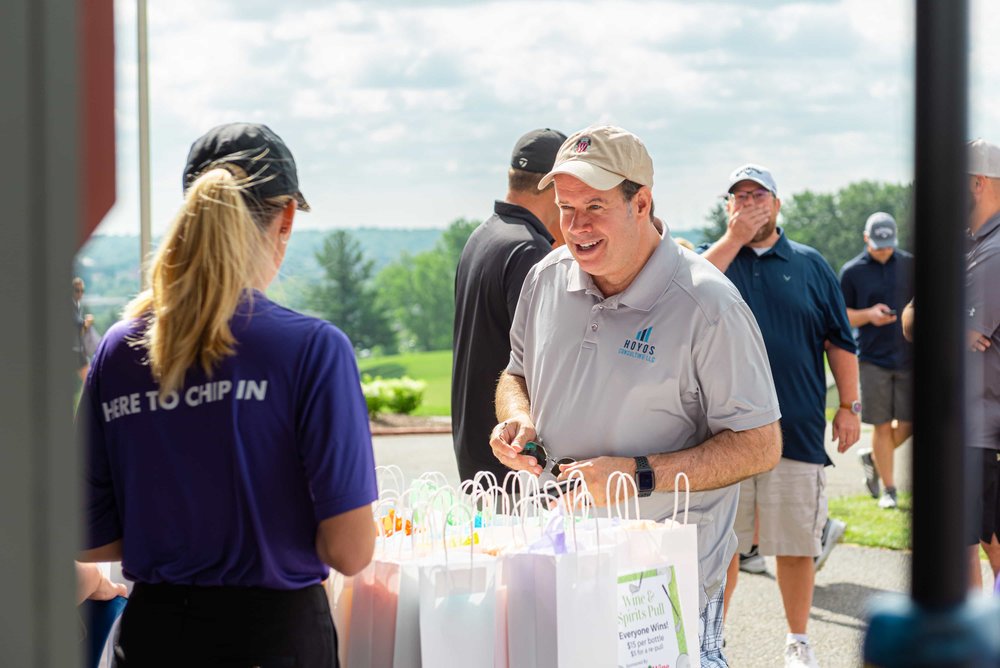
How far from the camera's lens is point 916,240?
648 millimetres

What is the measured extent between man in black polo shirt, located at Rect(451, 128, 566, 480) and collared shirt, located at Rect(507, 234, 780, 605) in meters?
0.99

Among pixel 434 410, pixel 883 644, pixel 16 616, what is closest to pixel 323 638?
pixel 16 616

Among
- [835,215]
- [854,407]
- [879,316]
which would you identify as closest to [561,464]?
[854,407]

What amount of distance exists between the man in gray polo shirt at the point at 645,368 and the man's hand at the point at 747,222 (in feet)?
7.09

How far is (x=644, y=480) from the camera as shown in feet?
9.01

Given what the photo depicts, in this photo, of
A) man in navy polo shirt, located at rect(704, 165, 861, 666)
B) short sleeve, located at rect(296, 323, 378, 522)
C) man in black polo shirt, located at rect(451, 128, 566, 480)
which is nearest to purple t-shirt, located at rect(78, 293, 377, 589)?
short sleeve, located at rect(296, 323, 378, 522)

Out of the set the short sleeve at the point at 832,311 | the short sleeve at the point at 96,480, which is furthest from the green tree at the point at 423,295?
the short sleeve at the point at 96,480

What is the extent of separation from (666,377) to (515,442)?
46 cm

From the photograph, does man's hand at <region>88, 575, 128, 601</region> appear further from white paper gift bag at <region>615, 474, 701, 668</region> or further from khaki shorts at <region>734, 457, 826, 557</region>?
khaki shorts at <region>734, 457, 826, 557</region>

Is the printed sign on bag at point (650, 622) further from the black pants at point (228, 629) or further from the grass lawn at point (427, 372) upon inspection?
the grass lawn at point (427, 372)

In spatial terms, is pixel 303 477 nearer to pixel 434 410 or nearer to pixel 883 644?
pixel 883 644

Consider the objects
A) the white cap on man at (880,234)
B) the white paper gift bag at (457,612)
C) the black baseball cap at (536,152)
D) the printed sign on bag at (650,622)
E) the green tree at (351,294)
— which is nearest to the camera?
the white paper gift bag at (457,612)

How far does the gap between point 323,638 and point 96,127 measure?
3.25ft

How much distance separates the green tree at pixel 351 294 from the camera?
39062 millimetres
